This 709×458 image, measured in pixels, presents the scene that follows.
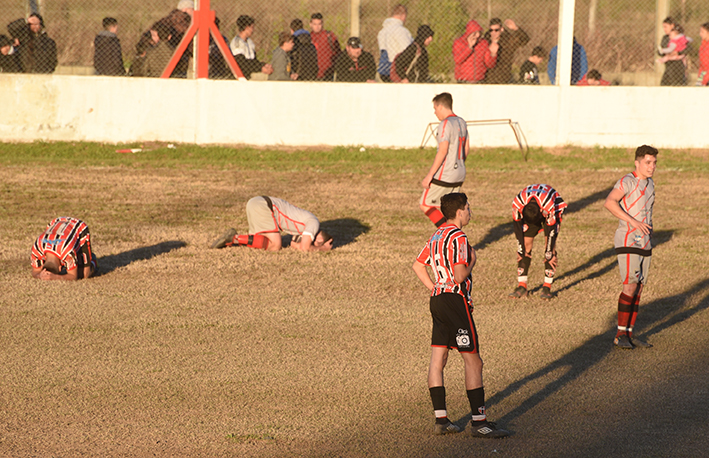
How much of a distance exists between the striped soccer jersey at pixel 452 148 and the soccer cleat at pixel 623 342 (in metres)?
3.33

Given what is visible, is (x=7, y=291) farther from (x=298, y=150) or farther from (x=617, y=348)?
(x=298, y=150)

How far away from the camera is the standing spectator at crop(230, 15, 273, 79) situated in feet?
58.9

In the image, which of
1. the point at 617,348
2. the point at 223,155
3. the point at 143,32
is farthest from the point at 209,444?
the point at 143,32

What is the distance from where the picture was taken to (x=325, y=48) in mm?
18000

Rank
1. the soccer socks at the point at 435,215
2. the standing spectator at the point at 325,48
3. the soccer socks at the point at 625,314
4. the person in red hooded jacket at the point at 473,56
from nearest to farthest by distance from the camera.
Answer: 1. the soccer socks at the point at 625,314
2. the soccer socks at the point at 435,215
3. the person in red hooded jacket at the point at 473,56
4. the standing spectator at the point at 325,48

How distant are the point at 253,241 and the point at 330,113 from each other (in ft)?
25.2

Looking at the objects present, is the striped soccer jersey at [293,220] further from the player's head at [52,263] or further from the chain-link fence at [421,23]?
the chain-link fence at [421,23]

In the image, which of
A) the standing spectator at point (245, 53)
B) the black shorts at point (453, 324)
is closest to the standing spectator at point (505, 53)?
the standing spectator at point (245, 53)

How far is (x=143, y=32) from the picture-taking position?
18.2 metres

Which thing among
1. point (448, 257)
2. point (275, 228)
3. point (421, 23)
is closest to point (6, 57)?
point (421, 23)

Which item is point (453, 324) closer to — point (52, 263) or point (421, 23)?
point (52, 263)

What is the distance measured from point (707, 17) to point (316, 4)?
11291 millimetres

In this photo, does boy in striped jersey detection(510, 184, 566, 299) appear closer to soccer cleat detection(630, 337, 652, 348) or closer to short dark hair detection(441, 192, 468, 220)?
soccer cleat detection(630, 337, 652, 348)

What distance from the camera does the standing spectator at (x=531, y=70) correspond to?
17797 millimetres
